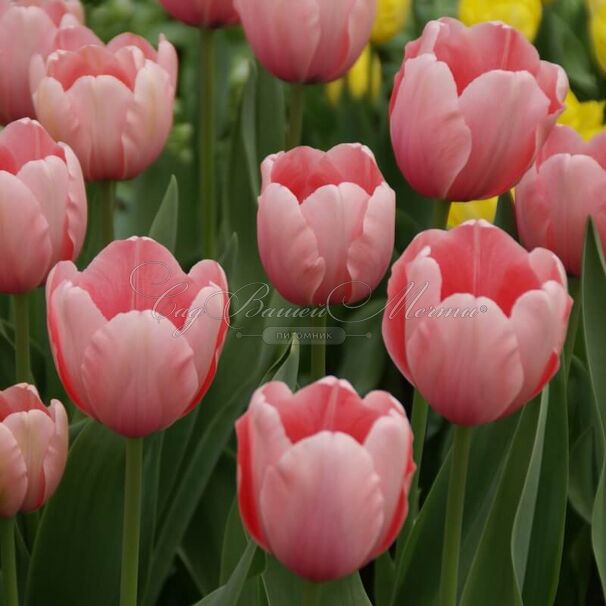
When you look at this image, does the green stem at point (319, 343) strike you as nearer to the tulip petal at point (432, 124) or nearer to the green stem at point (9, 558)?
the tulip petal at point (432, 124)

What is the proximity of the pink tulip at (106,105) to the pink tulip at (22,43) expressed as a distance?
0.27 ft

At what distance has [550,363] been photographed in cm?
77

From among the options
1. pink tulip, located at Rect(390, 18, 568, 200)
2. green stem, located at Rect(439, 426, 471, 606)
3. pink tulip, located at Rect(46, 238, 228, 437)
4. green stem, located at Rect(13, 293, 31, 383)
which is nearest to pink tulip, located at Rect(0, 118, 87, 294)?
green stem, located at Rect(13, 293, 31, 383)

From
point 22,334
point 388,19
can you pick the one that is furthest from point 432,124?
point 388,19

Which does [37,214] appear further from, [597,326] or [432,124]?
[597,326]

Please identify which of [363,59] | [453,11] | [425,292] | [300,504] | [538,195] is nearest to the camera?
[300,504]

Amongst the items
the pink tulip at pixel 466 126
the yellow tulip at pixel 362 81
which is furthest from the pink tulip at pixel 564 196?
the yellow tulip at pixel 362 81

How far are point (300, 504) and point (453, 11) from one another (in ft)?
5.27

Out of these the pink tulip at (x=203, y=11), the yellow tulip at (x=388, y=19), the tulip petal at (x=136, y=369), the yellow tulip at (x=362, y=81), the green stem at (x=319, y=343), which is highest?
the tulip petal at (x=136, y=369)

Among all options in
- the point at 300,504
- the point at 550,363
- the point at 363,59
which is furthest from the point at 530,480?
the point at 363,59

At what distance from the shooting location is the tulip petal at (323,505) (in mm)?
634

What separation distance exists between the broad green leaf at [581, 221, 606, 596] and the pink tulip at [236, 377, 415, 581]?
26 cm

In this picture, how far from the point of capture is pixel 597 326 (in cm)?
98

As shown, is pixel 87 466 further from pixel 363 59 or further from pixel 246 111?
pixel 363 59
